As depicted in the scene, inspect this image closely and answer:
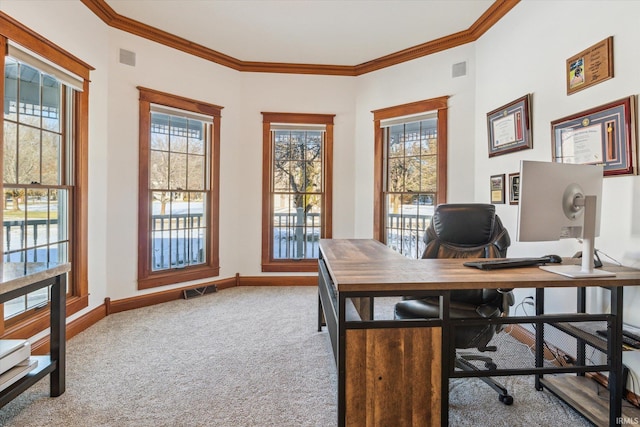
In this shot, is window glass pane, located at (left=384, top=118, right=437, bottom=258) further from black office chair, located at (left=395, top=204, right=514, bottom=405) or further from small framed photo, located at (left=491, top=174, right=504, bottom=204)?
black office chair, located at (left=395, top=204, right=514, bottom=405)

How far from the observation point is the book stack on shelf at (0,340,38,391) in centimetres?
174

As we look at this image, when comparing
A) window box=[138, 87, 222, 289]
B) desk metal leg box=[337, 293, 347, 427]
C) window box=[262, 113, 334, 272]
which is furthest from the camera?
window box=[262, 113, 334, 272]

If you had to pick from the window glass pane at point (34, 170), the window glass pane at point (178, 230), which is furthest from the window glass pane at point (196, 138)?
the window glass pane at point (34, 170)

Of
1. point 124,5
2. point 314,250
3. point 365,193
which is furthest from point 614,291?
point 124,5

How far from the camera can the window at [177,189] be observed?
12.5 ft

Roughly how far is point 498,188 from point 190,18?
11.7ft

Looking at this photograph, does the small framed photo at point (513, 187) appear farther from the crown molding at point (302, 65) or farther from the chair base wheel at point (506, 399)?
the chair base wheel at point (506, 399)

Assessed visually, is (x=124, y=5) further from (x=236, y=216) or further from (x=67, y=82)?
(x=236, y=216)

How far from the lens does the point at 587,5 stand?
7.26 ft

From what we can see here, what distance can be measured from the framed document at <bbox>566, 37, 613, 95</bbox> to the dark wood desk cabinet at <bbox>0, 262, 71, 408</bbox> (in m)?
3.46

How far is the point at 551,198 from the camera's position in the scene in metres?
1.65

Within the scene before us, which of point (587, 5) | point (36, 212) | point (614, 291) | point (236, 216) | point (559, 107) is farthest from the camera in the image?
point (236, 216)

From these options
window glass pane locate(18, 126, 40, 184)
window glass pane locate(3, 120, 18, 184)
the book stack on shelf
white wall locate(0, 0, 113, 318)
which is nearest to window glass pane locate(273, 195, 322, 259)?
white wall locate(0, 0, 113, 318)

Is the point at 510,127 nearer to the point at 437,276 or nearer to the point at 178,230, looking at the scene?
the point at 437,276
